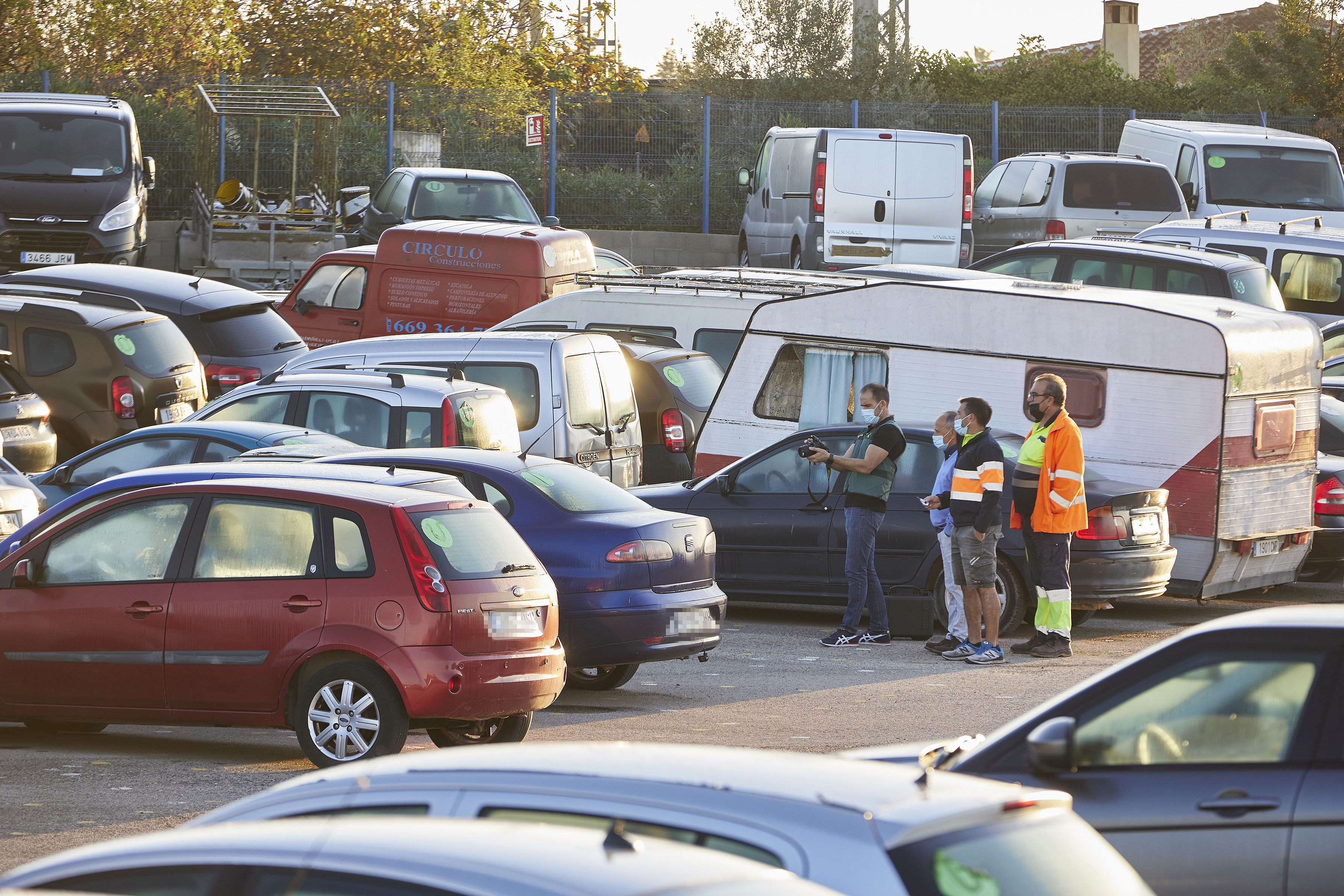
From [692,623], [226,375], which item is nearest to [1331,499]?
[692,623]

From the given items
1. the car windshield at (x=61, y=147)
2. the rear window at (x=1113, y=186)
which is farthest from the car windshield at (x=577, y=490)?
the rear window at (x=1113, y=186)

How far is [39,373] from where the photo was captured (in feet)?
52.9

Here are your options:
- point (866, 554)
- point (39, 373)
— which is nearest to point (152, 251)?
point (39, 373)

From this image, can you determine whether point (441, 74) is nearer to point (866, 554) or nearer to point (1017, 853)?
point (866, 554)

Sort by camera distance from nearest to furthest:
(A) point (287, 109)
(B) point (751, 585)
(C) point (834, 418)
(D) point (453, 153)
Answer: (B) point (751, 585)
(C) point (834, 418)
(A) point (287, 109)
(D) point (453, 153)

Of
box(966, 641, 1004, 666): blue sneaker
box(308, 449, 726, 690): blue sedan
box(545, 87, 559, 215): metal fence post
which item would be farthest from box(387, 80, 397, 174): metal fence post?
box(966, 641, 1004, 666): blue sneaker

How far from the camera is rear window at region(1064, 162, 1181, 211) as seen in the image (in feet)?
79.9

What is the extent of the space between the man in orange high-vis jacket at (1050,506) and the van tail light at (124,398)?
8025 mm

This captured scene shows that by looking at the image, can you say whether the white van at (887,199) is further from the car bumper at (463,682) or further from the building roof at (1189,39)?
the building roof at (1189,39)

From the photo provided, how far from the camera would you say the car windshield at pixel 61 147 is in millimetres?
22672

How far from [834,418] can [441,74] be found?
80.0 ft

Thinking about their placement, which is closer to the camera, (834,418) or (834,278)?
(834,418)

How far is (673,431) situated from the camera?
54.9 ft

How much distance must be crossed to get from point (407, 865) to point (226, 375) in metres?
15.9
